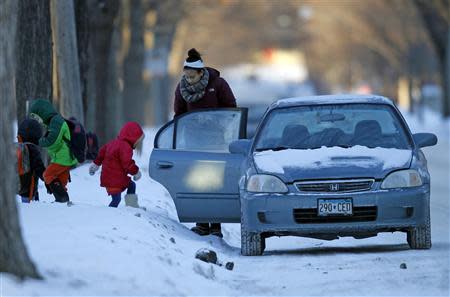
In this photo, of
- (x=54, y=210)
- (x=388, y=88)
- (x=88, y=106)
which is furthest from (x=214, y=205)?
(x=388, y=88)

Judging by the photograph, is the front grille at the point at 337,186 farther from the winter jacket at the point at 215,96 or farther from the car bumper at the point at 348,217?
the winter jacket at the point at 215,96

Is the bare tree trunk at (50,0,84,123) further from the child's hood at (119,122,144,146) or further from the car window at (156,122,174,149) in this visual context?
the child's hood at (119,122,144,146)

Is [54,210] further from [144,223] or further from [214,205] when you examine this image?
[214,205]

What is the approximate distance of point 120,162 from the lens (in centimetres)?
1445

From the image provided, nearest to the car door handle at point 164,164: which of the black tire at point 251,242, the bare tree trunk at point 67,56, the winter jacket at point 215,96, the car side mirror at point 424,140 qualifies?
the winter jacket at point 215,96

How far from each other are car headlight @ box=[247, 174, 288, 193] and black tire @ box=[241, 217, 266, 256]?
34 cm

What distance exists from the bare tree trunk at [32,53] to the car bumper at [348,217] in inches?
282

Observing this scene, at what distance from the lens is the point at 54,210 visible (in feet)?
40.0

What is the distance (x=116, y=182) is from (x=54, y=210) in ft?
7.81

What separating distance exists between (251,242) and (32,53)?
722 cm

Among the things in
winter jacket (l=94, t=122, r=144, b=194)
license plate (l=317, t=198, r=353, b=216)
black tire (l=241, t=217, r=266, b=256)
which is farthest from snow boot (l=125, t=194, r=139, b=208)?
license plate (l=317, t=198, r=353, b=216)

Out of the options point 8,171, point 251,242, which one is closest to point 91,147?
point 251,242

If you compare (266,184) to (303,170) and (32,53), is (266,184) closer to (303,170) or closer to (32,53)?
(303,170)

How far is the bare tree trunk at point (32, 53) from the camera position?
19.5 meters
